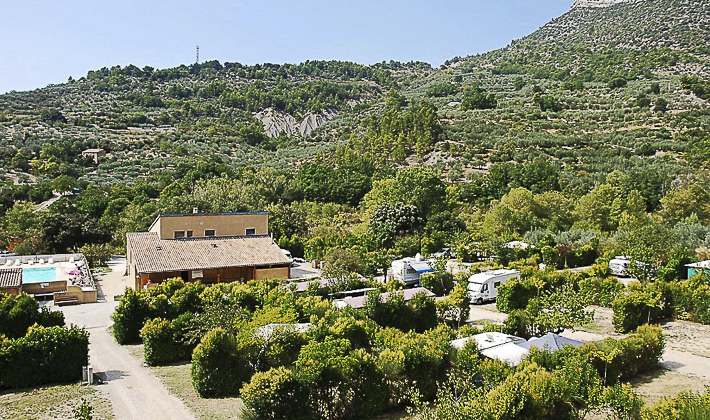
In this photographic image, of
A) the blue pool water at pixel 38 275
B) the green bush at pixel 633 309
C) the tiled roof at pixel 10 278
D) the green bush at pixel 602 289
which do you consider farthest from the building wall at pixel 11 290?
the green bush at pixel 633 309

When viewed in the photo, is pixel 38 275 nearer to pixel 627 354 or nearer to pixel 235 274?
pixel 235 274

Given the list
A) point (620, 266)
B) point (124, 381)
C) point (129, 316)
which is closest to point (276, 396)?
point (124, 381)

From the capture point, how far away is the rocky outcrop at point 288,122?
116 m

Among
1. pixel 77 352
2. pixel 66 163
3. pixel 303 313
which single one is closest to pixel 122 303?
pixel 77 352

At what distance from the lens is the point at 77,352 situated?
48.1 ft

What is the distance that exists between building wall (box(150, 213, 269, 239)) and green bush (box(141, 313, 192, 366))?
16411 millimetres

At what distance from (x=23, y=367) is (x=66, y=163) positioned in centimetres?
6881

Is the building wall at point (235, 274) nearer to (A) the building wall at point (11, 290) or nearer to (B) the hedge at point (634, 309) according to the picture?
(A) the building wall at point (11, 290)

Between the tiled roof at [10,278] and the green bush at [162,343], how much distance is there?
12924mm

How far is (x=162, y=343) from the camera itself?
15977 millimetres

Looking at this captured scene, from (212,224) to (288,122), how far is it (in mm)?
89234

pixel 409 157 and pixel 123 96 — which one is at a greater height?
pixel 123 96

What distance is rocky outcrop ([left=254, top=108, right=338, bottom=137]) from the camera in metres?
116

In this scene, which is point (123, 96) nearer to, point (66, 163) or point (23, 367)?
point (66, 163)
